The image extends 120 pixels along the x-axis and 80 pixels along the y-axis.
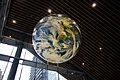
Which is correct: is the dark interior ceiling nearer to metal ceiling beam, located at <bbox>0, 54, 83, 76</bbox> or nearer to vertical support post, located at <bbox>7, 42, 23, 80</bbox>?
vertical support post, located at <bbox>7, 42, 23, 80</bbox>

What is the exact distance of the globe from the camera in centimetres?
170

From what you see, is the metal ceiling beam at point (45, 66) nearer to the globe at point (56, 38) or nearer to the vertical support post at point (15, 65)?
the vertical support post at point (15, 65)

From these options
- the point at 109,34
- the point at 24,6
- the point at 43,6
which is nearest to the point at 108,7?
the point at 109,34

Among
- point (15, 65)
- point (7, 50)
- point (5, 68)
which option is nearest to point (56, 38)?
point (5, 68)

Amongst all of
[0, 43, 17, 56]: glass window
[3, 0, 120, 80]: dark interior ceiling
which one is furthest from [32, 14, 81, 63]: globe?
[0, 43, 17, 56]: glass window

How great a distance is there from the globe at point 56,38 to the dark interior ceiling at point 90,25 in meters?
3.67

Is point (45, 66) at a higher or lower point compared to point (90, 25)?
lower

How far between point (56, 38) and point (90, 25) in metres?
4.49

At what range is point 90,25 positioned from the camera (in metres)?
5.88

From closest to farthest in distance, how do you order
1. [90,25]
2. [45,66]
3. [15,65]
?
[90,25]
[15,65]
[45,66]

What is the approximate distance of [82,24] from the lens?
6.04 metres

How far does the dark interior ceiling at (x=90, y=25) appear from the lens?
17.4 feet

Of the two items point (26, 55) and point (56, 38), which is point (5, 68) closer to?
point (26, 55)

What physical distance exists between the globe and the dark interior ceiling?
3665mm
